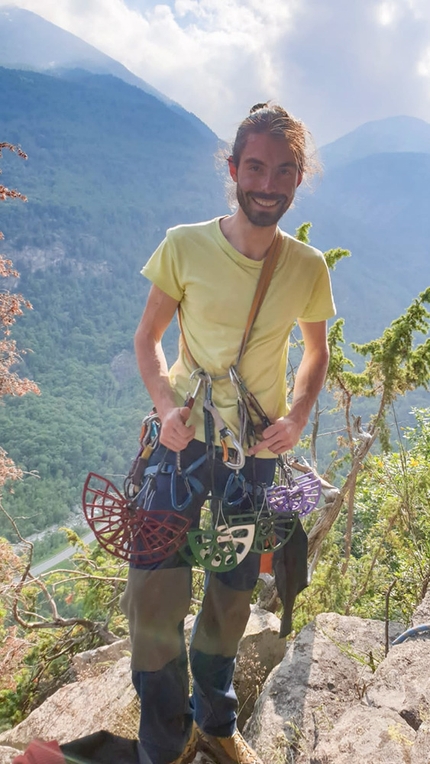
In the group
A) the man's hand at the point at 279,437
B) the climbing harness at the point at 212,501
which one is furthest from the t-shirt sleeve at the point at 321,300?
the man's hand at the point at 279,437

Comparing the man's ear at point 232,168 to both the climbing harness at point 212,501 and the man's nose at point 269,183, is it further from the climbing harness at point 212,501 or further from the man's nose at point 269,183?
the climbing harness at point 212,501

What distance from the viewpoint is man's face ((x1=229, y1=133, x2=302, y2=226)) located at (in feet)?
5.84

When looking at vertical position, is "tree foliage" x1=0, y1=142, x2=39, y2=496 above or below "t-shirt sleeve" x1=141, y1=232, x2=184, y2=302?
above

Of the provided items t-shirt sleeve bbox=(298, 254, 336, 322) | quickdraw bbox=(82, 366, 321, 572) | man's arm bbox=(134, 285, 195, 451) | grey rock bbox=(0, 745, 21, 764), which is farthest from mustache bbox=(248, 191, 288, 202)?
grey rock bbox=(0, 745, 21, 764)

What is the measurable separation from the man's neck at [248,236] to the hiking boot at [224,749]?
2.01 metres

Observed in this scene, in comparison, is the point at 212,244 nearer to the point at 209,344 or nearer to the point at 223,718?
the point at 209,344

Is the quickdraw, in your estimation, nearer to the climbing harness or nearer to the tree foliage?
the climbing harness

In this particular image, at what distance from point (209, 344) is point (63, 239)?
187586 millimetres

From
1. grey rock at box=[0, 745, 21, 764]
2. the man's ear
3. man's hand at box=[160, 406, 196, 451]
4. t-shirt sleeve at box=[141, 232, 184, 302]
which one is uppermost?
the man's ear

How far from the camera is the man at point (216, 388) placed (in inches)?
68.9

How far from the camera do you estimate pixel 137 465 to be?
6.27ft

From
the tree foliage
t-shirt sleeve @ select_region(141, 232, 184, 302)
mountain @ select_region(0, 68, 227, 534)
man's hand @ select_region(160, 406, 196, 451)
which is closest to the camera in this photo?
man's hand @ select_region(160, 406, 196, 451)

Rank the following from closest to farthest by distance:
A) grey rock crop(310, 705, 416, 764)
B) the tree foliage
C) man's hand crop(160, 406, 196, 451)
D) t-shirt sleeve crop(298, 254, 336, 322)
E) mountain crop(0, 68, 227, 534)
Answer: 1. grey rock crop(310, 705, 416, 764)
2. man's hand crop(160, 406, 196, 451)
3. t-shirt sleeve crop(298, 254, 336, 322)
4. the tree foliage
5. mountain crop(0, 68, 227, 534)

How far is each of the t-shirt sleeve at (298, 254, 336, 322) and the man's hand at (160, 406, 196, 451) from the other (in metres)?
0.69
